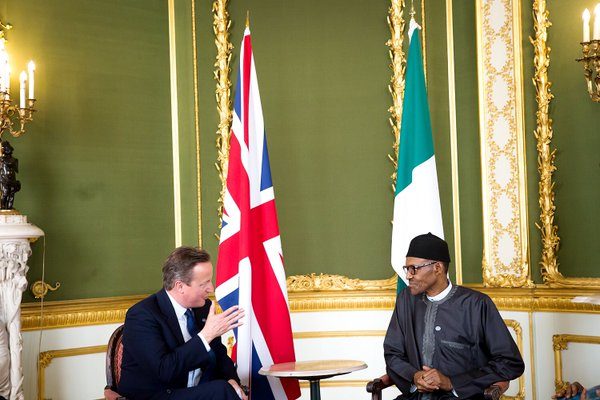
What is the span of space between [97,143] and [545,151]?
3.17 metres

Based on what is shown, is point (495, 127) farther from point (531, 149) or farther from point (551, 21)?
point (551, 21)

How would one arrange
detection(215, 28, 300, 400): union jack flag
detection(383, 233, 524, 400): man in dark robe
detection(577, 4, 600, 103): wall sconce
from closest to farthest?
detection(383, 233, 524, 400): man in dark robe
detection(215, 28, 300, 400): union jack flag
detection(577, 4, 600, 103): wall sconce

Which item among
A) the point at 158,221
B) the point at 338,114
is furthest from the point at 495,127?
the point at 158,221

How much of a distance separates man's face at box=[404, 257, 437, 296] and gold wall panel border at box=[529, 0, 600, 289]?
6.21 feet

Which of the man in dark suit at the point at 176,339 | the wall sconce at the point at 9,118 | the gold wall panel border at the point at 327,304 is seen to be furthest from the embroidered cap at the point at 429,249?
the wall sconce at the point at 9,118

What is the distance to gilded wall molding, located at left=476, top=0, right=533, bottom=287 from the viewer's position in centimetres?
584

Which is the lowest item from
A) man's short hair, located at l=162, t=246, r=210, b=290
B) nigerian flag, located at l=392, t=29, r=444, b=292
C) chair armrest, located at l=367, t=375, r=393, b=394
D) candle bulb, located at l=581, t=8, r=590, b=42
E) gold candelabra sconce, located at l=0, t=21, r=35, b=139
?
chair armrest, located at l=367, t=375, r=393, b=394

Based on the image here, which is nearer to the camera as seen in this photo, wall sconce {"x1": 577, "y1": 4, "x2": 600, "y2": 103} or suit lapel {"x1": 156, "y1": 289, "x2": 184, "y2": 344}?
suit lapel {"x1": 156, "y1": 289, "x2": 184, "y2": 344}

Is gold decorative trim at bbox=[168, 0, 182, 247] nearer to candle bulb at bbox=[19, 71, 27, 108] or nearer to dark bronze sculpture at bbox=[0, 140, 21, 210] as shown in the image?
→ candle bulb at bbox=[19, 71, 27, 108]

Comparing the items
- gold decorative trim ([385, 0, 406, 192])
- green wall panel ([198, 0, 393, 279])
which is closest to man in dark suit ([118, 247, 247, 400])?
green wall panel ([198, 0, 393, 279])

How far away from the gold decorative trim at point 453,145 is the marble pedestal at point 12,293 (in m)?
3.04

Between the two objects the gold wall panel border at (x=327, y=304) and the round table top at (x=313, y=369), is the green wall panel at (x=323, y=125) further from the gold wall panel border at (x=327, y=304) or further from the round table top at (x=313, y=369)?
the round table top at (x=313, y=369)

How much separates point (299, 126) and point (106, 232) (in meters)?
1.73

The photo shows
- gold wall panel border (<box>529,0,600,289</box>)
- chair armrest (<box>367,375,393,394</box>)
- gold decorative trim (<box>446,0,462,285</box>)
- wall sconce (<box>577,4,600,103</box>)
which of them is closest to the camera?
chair armrest (<box>367,375,393,394</box>)
